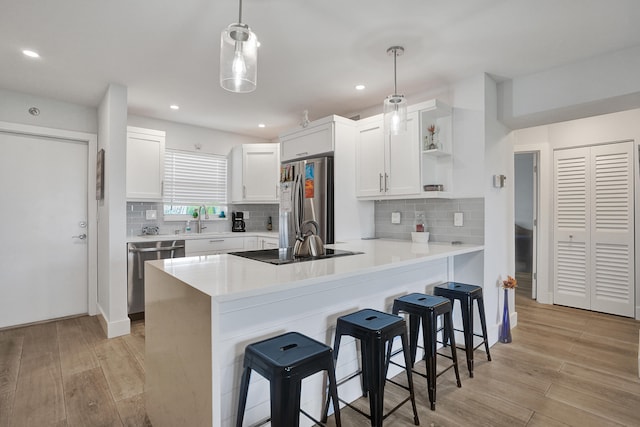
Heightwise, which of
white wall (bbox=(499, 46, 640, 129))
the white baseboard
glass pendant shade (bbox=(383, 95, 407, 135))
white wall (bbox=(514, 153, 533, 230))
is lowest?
A: the white baseboard

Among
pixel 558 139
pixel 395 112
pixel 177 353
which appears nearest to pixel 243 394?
pixel 177 353

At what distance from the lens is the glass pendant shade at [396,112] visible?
245 cm

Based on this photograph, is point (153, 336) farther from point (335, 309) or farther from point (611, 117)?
point (611, 117)

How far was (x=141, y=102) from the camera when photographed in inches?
147

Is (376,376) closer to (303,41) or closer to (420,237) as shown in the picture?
(420,237)

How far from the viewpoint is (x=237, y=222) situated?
5.03m

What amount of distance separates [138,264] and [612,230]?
534cm

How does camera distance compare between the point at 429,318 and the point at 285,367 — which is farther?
the point at 429,318

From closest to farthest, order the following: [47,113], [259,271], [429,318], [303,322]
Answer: [259,271], [303,322], [429,318], [47,113]

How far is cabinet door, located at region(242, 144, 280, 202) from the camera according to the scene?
15.9 ft

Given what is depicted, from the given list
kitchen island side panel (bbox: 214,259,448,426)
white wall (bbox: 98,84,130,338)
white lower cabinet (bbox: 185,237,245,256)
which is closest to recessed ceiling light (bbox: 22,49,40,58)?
white wall (bbox: 98,84,130,338)

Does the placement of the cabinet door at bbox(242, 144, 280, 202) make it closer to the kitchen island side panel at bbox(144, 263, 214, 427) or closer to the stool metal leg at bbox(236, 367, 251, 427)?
the kitchen island side panel at bbox(144, 263, 214, 427)

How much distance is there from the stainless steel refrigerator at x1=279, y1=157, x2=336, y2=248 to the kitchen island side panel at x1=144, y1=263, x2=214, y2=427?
1633 mm

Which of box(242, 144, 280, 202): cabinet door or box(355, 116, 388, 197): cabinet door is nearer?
box(355, 116, 388, 197): cabinet door
